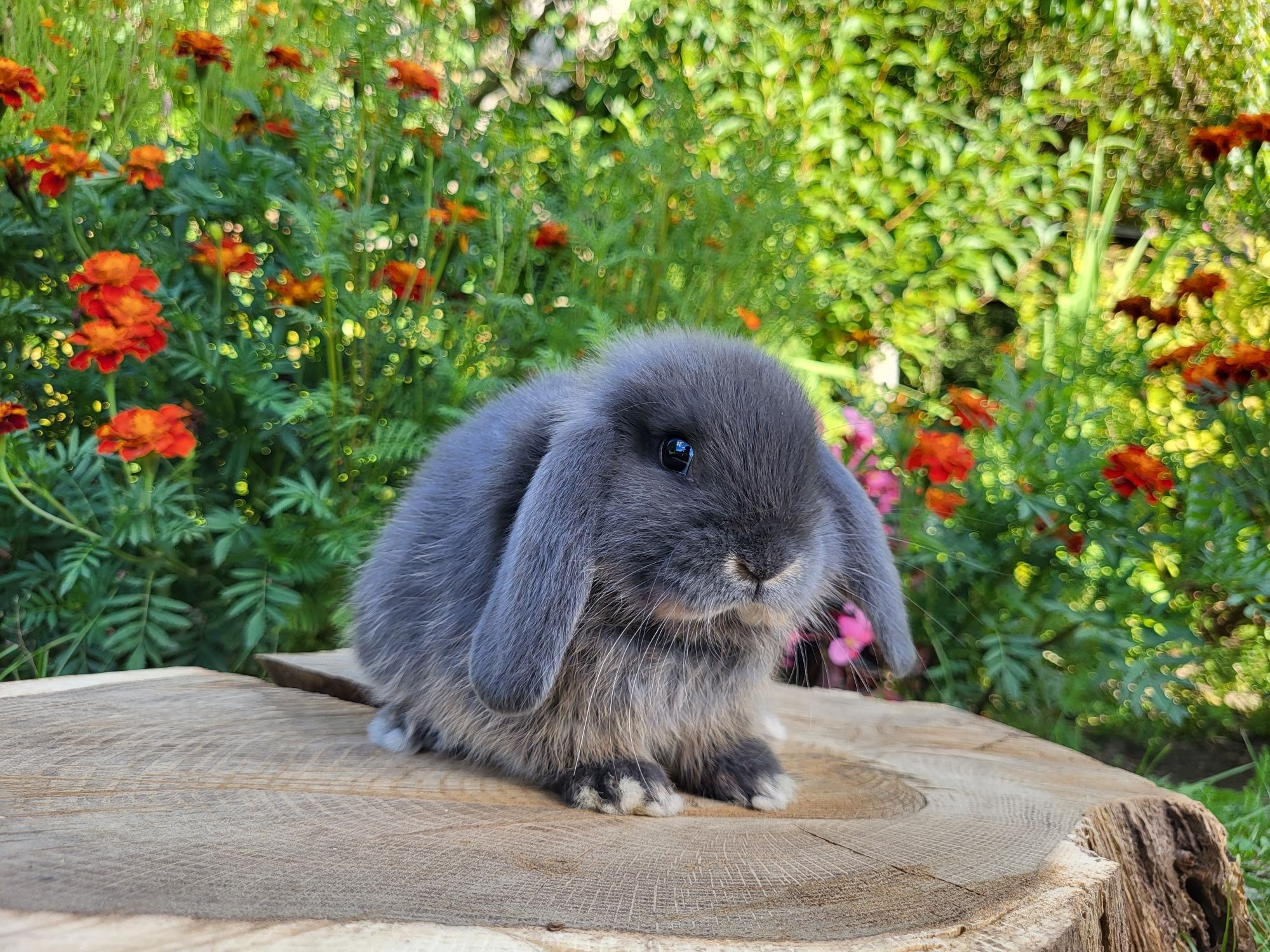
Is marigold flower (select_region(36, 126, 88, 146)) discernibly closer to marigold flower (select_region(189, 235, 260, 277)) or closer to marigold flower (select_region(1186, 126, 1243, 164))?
marigold flower (select_region(189, 235, 260, 277))

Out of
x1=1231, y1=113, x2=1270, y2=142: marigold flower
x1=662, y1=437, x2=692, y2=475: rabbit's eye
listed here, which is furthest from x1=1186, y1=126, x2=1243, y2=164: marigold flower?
x1=662, y1=437, x2=692, y2=475: rabbit's eye

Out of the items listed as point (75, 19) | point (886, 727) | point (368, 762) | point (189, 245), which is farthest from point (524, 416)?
point (75, 19)

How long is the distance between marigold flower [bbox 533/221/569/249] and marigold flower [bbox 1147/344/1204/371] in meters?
2.09

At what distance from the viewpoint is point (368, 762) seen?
6.13 feet

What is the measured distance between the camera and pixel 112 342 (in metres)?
2.41

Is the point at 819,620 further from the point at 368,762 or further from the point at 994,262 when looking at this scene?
the point at 994,262

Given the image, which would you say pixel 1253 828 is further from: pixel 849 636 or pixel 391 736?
pixel 391 736

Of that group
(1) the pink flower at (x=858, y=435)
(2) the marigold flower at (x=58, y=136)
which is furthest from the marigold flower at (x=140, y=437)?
(1) the pink flower at (x=858, y=435)

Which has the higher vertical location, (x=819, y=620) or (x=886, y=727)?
(x=819, y=620)

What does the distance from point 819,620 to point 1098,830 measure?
631 millimetres

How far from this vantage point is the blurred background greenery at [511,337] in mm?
2811

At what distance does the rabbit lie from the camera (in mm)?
1616

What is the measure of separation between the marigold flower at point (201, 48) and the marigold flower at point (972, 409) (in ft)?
8.95

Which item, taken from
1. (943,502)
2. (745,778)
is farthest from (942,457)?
(745,778)
